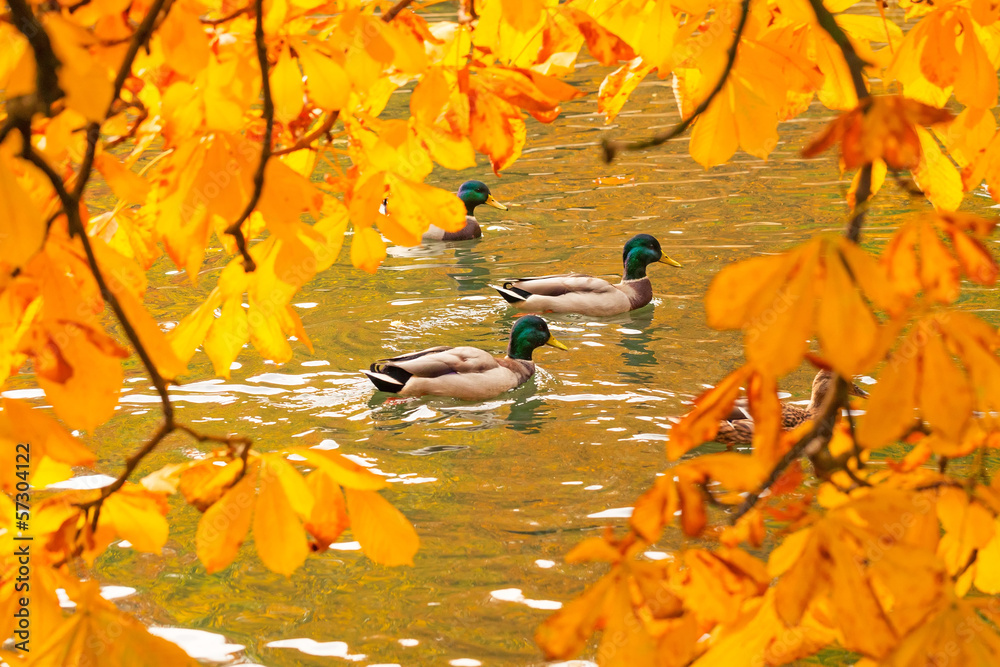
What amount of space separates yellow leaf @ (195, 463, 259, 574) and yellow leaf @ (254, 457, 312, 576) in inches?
0.9

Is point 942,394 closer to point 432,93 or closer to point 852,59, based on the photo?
point 852,59

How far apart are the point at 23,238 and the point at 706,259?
870cm

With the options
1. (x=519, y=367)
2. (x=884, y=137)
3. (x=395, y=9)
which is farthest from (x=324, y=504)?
(x=519, y=367)

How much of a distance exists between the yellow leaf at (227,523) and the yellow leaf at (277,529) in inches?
0.9

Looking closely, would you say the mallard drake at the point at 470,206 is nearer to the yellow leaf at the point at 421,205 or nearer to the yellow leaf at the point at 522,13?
the yellow leaf at the point at 421,205

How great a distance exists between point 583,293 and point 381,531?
710cm

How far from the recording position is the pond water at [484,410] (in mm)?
4488

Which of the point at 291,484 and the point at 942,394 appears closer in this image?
the point at 942,394

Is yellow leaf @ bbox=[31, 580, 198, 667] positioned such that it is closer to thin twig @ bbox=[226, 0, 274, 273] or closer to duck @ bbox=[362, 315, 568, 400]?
thin twig @ bbox=[226, 0, 274, 273]

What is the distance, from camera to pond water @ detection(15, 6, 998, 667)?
4.49 metres

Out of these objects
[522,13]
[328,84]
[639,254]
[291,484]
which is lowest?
[639,254]

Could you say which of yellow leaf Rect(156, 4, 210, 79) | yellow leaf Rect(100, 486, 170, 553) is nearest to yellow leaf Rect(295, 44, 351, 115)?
yellow leaf Rect(156, 4, 210, 79)

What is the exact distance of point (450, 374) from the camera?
278 inches

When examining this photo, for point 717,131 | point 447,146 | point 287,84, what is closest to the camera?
point 287,84
